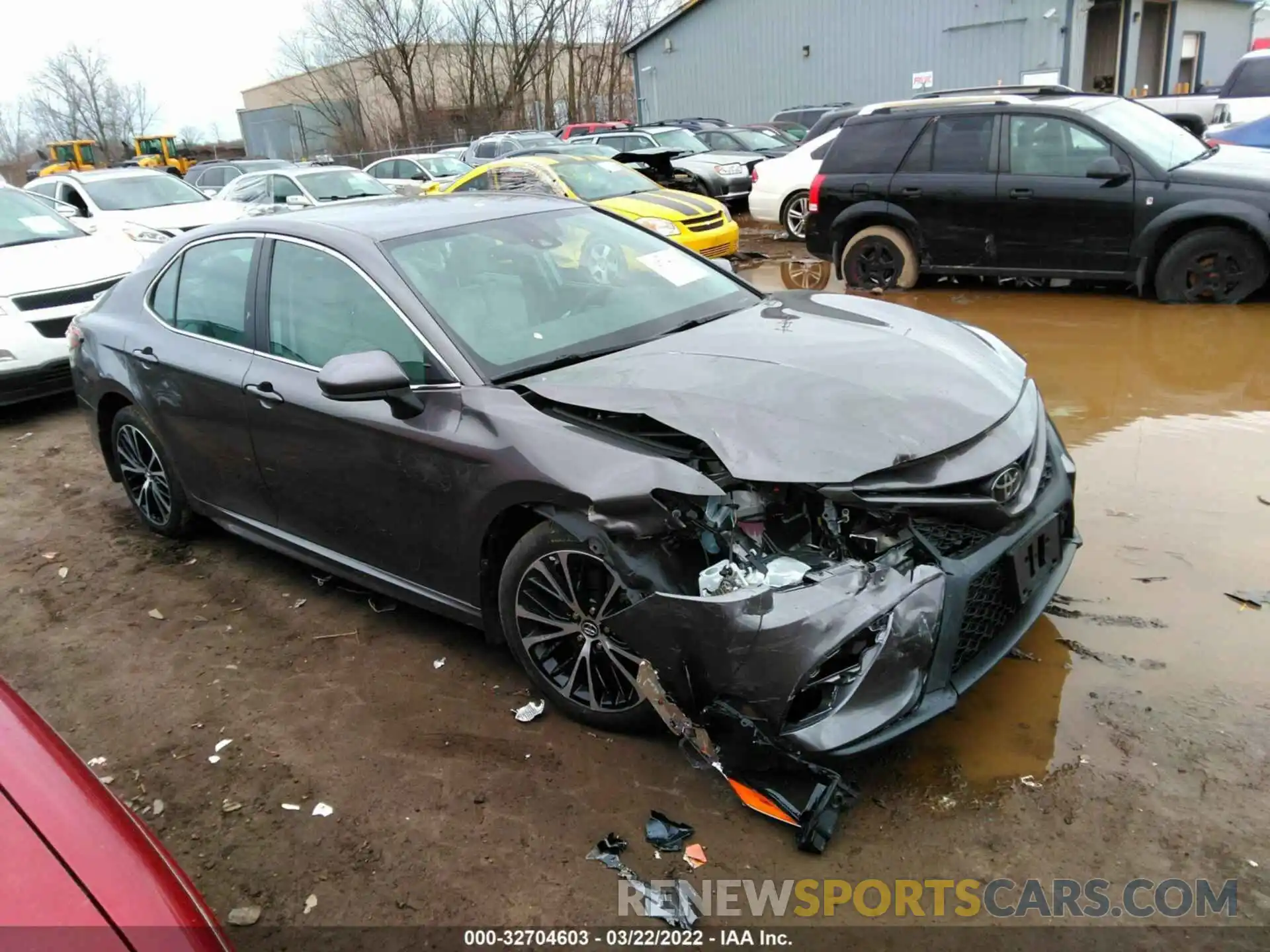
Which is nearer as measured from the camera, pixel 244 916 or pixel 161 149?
pixel 244 916

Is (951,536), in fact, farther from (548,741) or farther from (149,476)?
(149,476)

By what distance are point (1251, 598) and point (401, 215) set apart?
12.5 feet

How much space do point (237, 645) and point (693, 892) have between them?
2.44 metres

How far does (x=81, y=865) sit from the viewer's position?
1592mm

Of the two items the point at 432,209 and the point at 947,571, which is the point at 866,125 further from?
the point at 947,571

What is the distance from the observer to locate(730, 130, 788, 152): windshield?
18219mm

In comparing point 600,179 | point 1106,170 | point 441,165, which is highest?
point 441,165

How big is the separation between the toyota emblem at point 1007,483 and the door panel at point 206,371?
3.02m

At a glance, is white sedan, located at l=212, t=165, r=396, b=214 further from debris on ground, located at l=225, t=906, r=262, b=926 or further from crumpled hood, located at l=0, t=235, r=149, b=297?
debris on ground, located at l=225, t=906, r=262, b=926

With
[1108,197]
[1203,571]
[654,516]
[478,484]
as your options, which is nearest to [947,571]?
[654,516]

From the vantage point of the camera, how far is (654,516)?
2730 mm

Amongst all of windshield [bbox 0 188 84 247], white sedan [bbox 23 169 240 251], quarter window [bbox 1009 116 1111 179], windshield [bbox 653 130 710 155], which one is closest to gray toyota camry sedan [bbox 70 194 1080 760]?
quarter window [bbox 1009 116 1111 179]

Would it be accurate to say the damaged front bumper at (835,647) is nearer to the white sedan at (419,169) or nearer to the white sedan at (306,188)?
the white sedan at (306,188)

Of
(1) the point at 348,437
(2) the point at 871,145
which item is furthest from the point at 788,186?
(1) the point at 348,437
